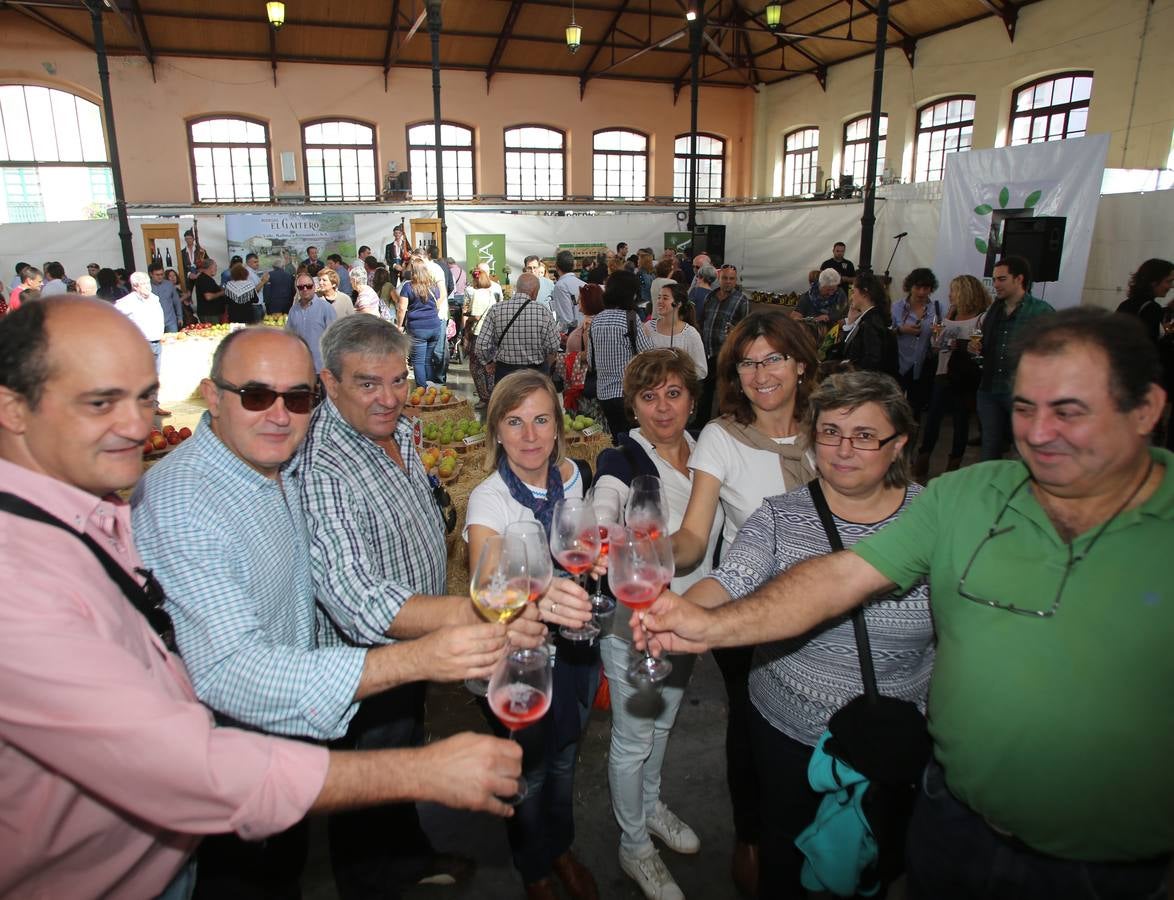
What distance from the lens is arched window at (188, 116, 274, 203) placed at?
59.8 ft

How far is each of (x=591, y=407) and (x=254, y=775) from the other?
553 cm

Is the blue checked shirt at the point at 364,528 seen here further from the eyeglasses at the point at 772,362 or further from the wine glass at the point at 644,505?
the eyeglasses at the point at 772,362

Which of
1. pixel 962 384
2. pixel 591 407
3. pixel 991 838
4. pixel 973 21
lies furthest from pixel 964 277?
pixel 973 21

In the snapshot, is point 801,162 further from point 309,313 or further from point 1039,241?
point 309,313

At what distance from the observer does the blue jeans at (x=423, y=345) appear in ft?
29.2

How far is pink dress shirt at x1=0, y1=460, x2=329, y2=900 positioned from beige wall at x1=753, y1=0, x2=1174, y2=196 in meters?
16.1

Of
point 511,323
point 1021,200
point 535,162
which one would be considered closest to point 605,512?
point 511,323

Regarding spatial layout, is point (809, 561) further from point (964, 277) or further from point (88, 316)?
point (964, 277)

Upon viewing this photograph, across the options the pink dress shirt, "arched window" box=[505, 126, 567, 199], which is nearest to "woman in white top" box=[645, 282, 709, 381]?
the pink dress shirt

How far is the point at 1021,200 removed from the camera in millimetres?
9477

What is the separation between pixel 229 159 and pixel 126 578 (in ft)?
67.5

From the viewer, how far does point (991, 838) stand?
1604mm

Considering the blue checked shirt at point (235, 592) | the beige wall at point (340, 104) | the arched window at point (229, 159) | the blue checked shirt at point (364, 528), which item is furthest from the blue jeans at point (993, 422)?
the arched window at point (229, 159)

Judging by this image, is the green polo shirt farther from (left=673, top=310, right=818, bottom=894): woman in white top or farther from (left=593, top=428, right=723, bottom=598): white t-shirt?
(left=593, top=428, right=723, bottom=598): white t-shirt
